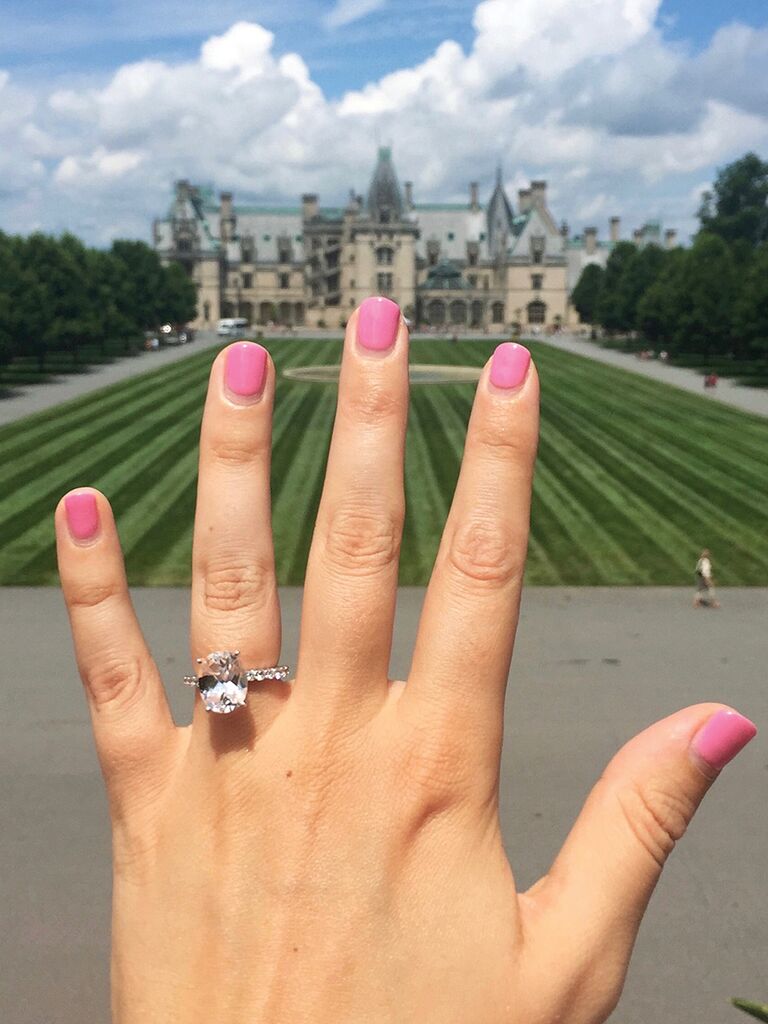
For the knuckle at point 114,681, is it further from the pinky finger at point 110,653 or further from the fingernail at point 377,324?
the fingernail at point 377,324

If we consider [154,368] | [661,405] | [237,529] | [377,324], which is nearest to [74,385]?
[154,368]

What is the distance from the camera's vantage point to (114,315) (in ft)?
193

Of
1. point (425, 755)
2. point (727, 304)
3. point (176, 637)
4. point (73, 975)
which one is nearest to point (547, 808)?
point (73, 975)

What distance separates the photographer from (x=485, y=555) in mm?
3109

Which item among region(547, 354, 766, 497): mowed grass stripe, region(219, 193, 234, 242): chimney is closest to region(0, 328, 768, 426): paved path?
region(547, 354, 766, 497): mowed grass stripe

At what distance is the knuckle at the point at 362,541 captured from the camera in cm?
309

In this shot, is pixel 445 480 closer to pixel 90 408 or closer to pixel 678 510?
pixel 678 510

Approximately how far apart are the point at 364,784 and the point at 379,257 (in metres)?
123

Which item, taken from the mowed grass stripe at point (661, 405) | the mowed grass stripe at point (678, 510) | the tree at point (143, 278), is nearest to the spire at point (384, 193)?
the tree at point (143, 278)

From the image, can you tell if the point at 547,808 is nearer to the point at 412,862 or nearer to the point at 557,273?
the point at 412,862

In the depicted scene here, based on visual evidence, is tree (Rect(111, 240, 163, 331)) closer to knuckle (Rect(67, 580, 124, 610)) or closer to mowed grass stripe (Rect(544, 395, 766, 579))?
mowed grass stripe (Rect(544, 395, 766, 579))

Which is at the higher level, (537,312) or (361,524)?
(361,524)

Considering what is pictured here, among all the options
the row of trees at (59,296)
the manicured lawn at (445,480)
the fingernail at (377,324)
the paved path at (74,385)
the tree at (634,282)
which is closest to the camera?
the fingernail at (377,324)

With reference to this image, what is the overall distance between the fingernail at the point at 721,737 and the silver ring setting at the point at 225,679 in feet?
4.16
